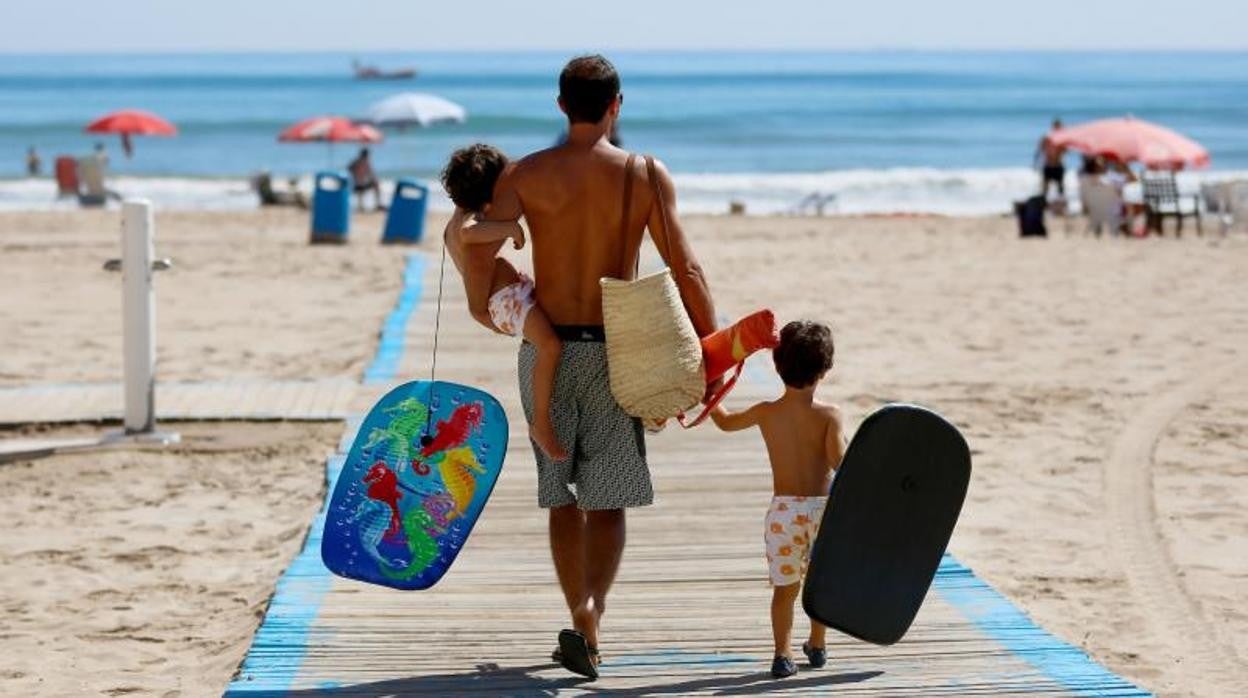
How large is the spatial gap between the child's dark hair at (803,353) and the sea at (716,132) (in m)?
24.4

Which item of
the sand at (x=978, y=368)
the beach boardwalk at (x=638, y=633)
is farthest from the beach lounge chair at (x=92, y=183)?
the beach boardwalk at (x=638, y=633)

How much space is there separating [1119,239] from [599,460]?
1669 cm

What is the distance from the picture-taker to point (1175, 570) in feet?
20.9

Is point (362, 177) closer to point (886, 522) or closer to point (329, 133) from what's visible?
point (329, 133)

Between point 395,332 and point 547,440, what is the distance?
6.84m

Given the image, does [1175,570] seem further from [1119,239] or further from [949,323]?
[1119,239]

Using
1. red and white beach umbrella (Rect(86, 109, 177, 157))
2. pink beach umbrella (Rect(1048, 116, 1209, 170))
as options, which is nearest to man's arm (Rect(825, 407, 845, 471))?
pink beach umbrella (Rect(1048, 116, 1209, 170))

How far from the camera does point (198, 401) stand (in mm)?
9391

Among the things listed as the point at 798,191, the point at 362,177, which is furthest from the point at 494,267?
the point at 798,191

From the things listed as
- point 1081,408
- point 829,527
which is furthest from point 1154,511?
point 829,527

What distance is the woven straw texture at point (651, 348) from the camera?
4.13 metres

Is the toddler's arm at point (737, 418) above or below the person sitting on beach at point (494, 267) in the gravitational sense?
below

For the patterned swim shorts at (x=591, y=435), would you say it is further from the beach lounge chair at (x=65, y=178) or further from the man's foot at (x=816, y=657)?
the beach lounge chair at (x=65, y=178)

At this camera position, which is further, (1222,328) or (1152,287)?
(1152,287)
